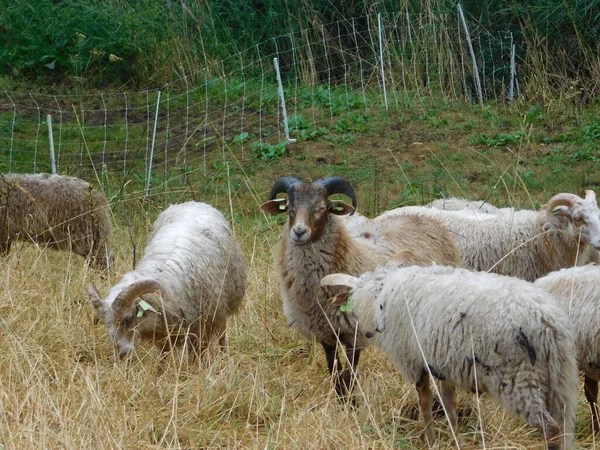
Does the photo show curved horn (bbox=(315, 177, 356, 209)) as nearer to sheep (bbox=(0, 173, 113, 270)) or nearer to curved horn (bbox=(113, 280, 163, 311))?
curved horn (bbox=(113, 280, 163, 311))

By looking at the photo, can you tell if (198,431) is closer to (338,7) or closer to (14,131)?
(14,131)

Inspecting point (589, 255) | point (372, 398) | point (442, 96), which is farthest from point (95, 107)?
point (372, 398)

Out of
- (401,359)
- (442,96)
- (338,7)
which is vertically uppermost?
(338,7)

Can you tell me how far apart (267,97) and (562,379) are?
876 centimetres

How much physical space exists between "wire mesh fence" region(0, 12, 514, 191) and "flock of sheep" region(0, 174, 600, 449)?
3.19 m

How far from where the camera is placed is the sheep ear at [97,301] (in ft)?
19.1

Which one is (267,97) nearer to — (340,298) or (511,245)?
(511,245)

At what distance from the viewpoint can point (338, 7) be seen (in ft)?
46.1

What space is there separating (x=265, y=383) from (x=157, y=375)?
25.2 inches

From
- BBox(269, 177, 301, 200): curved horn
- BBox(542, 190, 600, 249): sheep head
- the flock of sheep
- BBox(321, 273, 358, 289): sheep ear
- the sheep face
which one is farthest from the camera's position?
BBox(542, 190, 600, 249): sheep head

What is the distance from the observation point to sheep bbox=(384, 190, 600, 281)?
7.23 m

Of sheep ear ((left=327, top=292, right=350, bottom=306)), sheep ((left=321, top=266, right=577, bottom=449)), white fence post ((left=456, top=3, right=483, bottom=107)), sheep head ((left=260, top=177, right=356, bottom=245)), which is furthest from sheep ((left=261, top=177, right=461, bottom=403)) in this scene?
white fence post ((left=456, top=3, right=483, bottom=107))

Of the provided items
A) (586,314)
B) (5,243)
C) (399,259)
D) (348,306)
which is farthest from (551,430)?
(5,243)

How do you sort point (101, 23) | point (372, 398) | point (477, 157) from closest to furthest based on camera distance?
1. point (372, 398)
2. point (477, 157)
3. point (101, 23)
